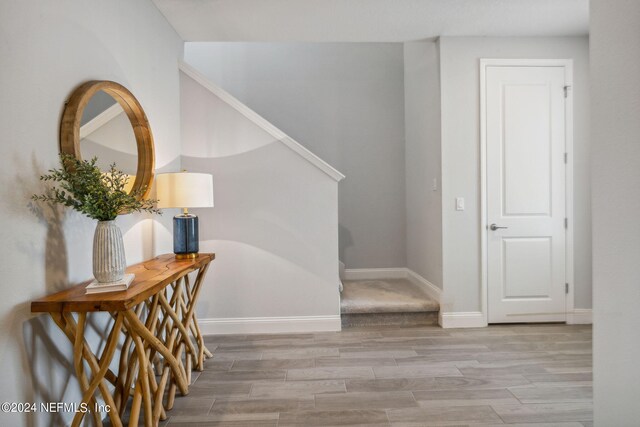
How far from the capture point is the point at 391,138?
16.7 feet

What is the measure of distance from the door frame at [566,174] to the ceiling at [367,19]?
254 millimetres

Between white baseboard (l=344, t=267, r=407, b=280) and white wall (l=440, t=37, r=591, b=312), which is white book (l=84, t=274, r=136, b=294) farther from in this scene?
white baseboard (l=344, t=267, r=407, b=280)

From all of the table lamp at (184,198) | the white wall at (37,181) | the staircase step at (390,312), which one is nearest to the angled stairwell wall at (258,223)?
the staircase step at (390,312)

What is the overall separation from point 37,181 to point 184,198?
3.30 feet

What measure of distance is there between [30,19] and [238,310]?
260 centimetres

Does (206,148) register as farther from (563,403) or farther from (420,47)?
(563,403)

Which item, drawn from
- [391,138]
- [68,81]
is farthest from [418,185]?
[68,81]

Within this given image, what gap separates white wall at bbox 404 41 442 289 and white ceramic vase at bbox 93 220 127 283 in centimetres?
276

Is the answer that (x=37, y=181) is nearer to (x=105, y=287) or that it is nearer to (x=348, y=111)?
(x=105, y=287)

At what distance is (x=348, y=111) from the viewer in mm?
5074

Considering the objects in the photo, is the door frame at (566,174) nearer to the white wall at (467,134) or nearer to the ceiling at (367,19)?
the white wall at (467,134)

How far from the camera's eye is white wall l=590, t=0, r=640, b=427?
1464mm

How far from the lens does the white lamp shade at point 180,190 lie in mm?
2629

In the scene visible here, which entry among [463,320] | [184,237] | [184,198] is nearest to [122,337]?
[184,237]
